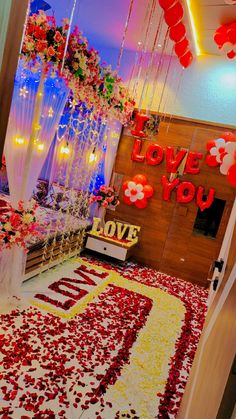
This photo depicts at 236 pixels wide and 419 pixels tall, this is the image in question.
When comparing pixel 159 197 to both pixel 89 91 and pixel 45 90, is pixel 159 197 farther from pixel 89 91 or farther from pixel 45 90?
pixel 45 90

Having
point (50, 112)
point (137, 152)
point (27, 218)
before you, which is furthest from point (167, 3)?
point (137, 152)

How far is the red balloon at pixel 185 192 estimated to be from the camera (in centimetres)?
524

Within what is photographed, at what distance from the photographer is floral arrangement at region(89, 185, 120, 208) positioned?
5377mm

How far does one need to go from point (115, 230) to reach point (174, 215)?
1.09 meters

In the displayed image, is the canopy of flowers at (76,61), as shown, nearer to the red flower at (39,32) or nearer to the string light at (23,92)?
the red flower at (39,32)

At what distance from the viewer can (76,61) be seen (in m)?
3.18

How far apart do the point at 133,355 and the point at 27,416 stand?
1214 mm

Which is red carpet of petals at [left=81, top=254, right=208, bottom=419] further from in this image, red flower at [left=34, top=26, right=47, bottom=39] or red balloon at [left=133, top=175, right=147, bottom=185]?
red flower at [left=34, top=26, right=47, bottom=39]

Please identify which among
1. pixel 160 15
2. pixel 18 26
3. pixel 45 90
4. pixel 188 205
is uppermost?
pixel 160 15

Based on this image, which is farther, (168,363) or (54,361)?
(168,363)

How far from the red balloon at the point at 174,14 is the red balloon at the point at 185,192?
263 cm

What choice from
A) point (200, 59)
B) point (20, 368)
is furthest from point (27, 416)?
point (200, 59)

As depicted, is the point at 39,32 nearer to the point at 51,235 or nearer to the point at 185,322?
the point at 51,235

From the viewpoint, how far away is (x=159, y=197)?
5.53 meters
